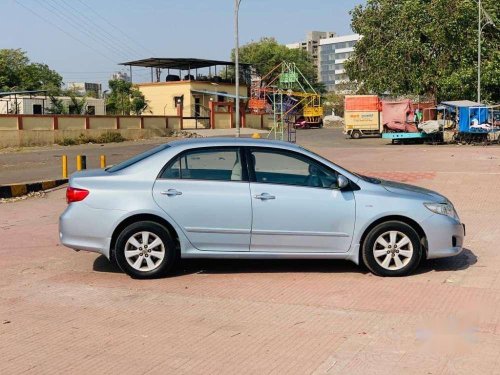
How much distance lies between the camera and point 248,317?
17.1 ft

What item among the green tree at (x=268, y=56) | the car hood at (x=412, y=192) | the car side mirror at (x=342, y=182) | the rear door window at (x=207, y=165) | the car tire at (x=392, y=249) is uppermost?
the green tree at (x=268, y=56)

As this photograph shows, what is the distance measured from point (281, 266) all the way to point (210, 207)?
1.23m

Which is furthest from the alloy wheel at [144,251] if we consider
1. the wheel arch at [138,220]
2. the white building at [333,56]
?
the white building at [333,56]

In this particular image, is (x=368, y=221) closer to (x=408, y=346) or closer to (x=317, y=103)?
(x=408, y=346)

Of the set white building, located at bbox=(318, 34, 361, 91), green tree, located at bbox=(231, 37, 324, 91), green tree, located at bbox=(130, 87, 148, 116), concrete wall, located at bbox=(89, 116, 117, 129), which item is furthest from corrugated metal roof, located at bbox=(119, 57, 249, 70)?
white building, located at bbox=(318, 34, 361, 91)

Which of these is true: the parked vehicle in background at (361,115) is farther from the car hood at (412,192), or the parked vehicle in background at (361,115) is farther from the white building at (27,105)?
the car hood at (412,192)

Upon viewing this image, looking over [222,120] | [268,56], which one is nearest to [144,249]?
[222,120]

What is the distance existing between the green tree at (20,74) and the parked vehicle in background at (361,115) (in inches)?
1297

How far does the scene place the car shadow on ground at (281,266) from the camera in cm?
686

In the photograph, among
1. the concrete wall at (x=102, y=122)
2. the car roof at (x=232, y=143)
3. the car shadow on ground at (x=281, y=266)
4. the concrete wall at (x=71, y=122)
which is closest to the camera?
the car roof at (x=232, y=143)

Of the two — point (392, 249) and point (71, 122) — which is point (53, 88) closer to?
point (71, 122)

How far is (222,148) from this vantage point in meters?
6.67

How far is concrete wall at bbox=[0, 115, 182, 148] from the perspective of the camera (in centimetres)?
3478

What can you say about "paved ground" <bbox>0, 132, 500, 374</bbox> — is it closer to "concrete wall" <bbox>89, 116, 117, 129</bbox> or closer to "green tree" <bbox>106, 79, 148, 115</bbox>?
"concrete wall" <bbox>89, 116, 117, 129</bbox>
